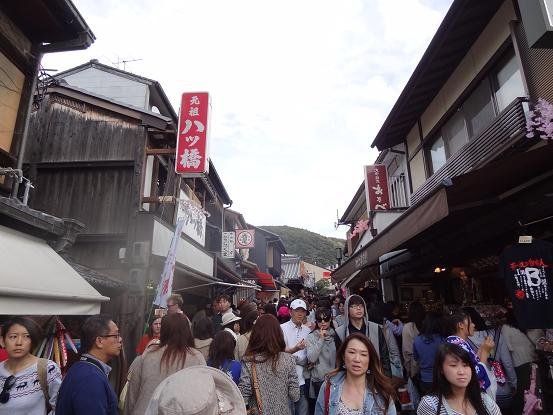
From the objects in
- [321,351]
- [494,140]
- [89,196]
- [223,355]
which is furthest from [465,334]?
[89,196]

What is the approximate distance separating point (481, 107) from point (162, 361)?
8270mm

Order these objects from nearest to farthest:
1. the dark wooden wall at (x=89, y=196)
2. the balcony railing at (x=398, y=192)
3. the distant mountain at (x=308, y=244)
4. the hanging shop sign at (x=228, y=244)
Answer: the dark wooden wall at (x=89, y=196) < the balcony railing at (x=398, y=192) < the hanging shop sign at (x=228, y=244) < the distant mountain at (x=308, y=244)

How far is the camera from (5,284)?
4195mm

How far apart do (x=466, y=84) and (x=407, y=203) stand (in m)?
5.26

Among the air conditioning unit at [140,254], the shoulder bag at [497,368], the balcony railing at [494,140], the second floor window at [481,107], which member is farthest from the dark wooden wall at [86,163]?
the shoulder bag at [497,368]

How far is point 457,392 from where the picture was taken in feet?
9.78

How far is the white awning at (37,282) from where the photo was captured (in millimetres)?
4164

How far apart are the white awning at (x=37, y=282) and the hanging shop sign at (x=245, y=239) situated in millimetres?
17568

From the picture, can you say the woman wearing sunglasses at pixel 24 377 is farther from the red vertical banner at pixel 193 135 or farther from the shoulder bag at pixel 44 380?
the red vertical banner at pixel 193 135

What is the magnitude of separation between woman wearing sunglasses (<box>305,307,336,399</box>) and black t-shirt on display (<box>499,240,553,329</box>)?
2.55 metres

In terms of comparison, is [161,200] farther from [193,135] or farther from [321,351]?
[321,351]

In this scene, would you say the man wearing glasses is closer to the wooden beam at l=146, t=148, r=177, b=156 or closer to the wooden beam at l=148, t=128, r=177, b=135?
the wooden beam at l=146, t=148, r=177, b=156

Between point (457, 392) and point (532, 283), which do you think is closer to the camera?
point (457, 392)

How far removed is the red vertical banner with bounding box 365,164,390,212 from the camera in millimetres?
12938
